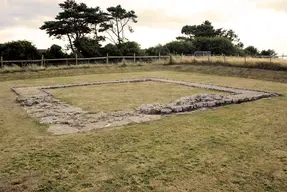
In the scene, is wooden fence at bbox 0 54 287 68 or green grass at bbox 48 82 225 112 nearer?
green grass at bbox 48 82 225 112

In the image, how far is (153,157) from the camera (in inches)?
184

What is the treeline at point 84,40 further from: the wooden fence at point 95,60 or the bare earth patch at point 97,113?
the bare earth patch at point 97,113

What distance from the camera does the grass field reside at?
12.6ft

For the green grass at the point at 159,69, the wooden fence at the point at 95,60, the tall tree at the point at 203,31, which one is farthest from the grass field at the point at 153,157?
the tall tree at the point at 203,31

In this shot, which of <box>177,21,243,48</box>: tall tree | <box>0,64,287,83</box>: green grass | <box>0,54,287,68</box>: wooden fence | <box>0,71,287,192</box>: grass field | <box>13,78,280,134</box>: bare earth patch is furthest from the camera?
<box>177,21,243,48</box>: tall tree

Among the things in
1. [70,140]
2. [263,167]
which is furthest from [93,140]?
[263,167]

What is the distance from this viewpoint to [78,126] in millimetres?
6500

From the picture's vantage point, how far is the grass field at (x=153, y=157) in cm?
384

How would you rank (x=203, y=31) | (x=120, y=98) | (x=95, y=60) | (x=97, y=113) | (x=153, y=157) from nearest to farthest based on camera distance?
(x=153, y=157) → (x=97, y=113) → (x=120, y=98) → (x=95, y=60) → (x=203, y=31)

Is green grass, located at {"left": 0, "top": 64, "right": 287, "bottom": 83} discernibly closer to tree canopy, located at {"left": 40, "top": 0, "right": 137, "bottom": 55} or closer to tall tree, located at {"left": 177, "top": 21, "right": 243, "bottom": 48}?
tree canopy, located at {"left": 40, "top": 0, "right": 137, "bottom": 55}

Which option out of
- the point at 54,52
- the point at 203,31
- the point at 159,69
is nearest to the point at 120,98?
the point at 159,69

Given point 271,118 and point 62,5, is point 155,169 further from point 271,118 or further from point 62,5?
point 62,5

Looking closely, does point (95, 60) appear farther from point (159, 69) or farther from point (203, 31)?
point (203, 31)

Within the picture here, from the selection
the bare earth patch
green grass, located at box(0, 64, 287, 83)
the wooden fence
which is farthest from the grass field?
the wooden fence
